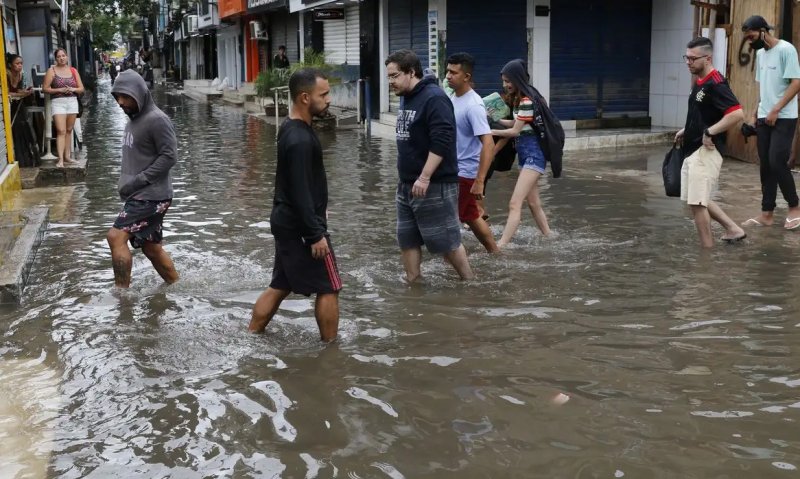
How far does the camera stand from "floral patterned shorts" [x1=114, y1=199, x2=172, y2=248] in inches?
259

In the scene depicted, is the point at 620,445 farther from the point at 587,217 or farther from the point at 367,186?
the point at 367,186

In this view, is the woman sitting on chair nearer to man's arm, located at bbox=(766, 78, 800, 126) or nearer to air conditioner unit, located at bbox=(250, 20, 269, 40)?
man's arm, located at bbox=(766, 78, 800, 126)

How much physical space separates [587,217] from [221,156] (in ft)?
27.2

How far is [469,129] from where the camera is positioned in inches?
283

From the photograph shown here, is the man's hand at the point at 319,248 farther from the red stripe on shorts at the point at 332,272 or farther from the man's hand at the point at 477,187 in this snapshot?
the man's hand at the point at 477,187

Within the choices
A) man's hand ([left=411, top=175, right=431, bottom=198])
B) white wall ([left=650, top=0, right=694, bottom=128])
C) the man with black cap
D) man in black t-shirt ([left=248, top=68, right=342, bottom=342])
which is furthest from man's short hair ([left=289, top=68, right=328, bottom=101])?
white wall ([left=650, top=0, right=694, bottom=128])

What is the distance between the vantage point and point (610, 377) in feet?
15.8

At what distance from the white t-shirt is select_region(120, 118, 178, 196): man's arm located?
7.03 ft

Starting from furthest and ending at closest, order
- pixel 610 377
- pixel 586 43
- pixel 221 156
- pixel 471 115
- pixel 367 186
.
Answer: pixel 586 43
pixel 221 156
pixel 367 186
pixel 471 115
pixel 610 377

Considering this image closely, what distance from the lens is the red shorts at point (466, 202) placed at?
24.0 ft

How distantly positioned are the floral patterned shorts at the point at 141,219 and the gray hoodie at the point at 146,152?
0.05 m

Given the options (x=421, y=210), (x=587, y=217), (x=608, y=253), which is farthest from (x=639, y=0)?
(x=421, y=210)

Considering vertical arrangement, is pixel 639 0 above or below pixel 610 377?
above

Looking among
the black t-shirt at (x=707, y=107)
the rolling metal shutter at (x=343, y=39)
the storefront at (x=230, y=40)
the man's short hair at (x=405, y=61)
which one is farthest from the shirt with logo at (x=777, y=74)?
the storefront at (x=230, y=40)
